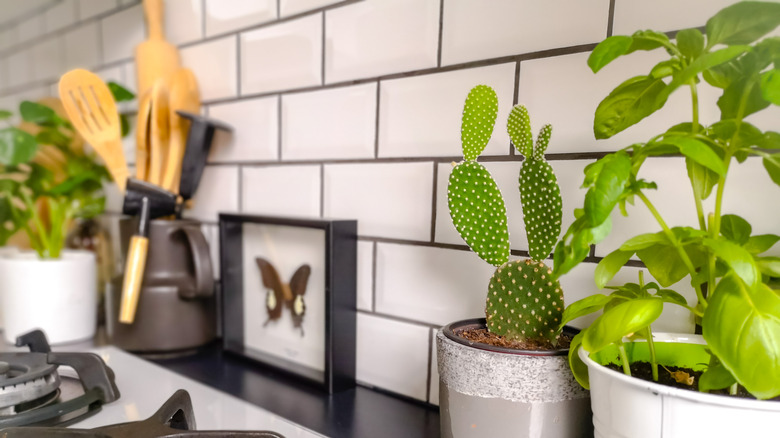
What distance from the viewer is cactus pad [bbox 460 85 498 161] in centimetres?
42

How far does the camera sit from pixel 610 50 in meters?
→ 0.33

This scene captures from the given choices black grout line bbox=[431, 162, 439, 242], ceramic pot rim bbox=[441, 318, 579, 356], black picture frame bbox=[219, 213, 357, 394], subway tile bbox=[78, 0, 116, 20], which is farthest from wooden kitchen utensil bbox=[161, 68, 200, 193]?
ceramic pot rim bbox=[441, 318, 579, 356]

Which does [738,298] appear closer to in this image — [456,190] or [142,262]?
[456,190]

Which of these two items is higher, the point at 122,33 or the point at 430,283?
the point at 122,33

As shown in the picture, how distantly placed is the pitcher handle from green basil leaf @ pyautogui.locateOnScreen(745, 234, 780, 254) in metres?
0.66

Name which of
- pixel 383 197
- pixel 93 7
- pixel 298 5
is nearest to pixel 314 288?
pixel 383 197

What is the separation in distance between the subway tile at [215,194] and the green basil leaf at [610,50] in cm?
63

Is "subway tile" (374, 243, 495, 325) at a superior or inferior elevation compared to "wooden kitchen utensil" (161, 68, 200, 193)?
inferior

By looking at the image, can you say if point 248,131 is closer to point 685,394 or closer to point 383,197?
point 383,197

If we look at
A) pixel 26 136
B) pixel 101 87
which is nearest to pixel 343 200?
pixel 101 87

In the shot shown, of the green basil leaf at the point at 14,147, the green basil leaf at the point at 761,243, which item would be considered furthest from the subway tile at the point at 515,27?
the green basil leaf at the point at 14,147

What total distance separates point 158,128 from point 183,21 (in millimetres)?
234

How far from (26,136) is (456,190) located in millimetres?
722

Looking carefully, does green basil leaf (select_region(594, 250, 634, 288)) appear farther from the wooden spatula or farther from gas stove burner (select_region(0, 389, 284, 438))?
the wooden spatula
